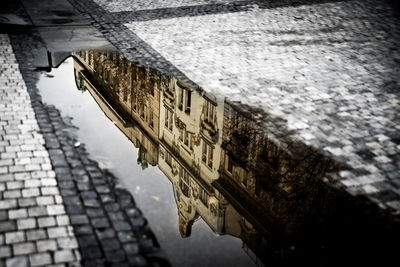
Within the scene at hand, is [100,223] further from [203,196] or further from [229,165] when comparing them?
[229,165]

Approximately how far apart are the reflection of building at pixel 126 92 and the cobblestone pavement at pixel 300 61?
736 mm

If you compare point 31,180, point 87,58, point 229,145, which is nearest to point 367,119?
point 229,145

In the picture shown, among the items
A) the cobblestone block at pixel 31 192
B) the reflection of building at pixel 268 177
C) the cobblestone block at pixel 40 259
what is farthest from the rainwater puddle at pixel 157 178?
the cobblestone block at pixel 40 259

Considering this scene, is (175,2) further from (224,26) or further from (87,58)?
(87,58)

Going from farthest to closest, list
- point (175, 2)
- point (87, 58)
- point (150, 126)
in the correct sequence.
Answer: point (175, 2)
point (87, 58)
point (150, 126)

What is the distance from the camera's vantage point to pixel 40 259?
5.20 meters

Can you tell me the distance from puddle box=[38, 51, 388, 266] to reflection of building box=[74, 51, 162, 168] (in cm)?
3

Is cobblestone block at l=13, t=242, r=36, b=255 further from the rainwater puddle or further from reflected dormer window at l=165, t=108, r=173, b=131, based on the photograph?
reflected dormer window at l=165, t=108, r=173, b=131

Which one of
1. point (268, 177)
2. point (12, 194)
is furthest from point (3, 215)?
point (268, 177)

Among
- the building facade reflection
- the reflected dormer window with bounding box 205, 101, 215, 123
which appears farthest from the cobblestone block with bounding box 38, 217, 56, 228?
the reflected dormer window with bounding box 205, 101, 215, 123

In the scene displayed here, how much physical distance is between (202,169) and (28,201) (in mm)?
2655

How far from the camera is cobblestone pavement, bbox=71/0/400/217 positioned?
8.14 meters

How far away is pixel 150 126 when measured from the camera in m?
8.94

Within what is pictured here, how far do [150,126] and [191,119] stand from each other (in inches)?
34.4
